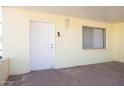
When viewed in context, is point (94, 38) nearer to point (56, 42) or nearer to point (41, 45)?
point (56, 42)

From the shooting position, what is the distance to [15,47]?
165 inches

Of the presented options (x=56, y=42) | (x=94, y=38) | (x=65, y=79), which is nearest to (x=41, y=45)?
(x=56, y=42)

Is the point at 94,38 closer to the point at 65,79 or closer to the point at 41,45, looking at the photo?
the point at 41,45

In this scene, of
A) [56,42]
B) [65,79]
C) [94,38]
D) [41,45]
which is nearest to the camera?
[65,79]

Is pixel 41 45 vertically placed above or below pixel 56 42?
below

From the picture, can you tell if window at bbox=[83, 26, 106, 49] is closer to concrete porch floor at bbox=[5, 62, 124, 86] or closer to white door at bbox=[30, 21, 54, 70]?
white door at bbox=[30, 21, 54, 70]

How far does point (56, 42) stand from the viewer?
5.06 meters

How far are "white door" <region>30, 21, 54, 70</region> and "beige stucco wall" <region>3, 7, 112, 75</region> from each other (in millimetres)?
211

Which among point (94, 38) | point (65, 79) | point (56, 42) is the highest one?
point (94, 38)

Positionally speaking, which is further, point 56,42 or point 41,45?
point 56,42

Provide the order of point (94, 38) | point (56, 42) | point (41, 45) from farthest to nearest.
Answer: point (94, 38), point (56, 42), point (41, 45)

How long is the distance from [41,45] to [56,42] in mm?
621
